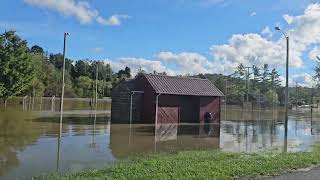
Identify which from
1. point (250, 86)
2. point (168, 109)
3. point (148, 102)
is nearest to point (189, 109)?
point (168, 109)

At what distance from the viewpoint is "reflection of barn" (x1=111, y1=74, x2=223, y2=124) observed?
3922 centimetres

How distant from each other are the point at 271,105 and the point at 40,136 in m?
77.7

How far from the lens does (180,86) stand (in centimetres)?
4188

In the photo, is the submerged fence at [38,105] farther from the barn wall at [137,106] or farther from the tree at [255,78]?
the tree at [255,78]

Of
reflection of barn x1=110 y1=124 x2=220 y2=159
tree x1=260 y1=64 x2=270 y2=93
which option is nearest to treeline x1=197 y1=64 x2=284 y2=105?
tree x1=260 y1=64 x2=270 y2=93

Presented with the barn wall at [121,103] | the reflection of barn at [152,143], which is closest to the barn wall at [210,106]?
the barn wall at [121,103]

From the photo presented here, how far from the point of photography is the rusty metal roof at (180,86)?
3991 centimetres

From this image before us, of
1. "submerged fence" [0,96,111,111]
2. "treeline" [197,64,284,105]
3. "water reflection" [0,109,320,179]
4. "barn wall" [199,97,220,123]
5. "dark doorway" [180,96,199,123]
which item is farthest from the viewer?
"treeline" [197,64,284,105]

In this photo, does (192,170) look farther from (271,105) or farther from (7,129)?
(271,105)

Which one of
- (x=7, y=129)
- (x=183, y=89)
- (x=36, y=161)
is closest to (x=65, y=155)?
(x=36, y=161)

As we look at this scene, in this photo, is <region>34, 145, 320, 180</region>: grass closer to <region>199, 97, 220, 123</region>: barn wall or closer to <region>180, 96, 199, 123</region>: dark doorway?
<region>180, 96, 199, 123</region>: dark doorway

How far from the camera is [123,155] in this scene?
61.3ft

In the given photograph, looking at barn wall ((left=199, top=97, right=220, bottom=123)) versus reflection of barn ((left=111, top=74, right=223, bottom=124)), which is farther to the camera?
barn wall ((left=199, top=97, right=220, bottom=123))

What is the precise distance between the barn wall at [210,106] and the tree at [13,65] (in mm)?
21186
